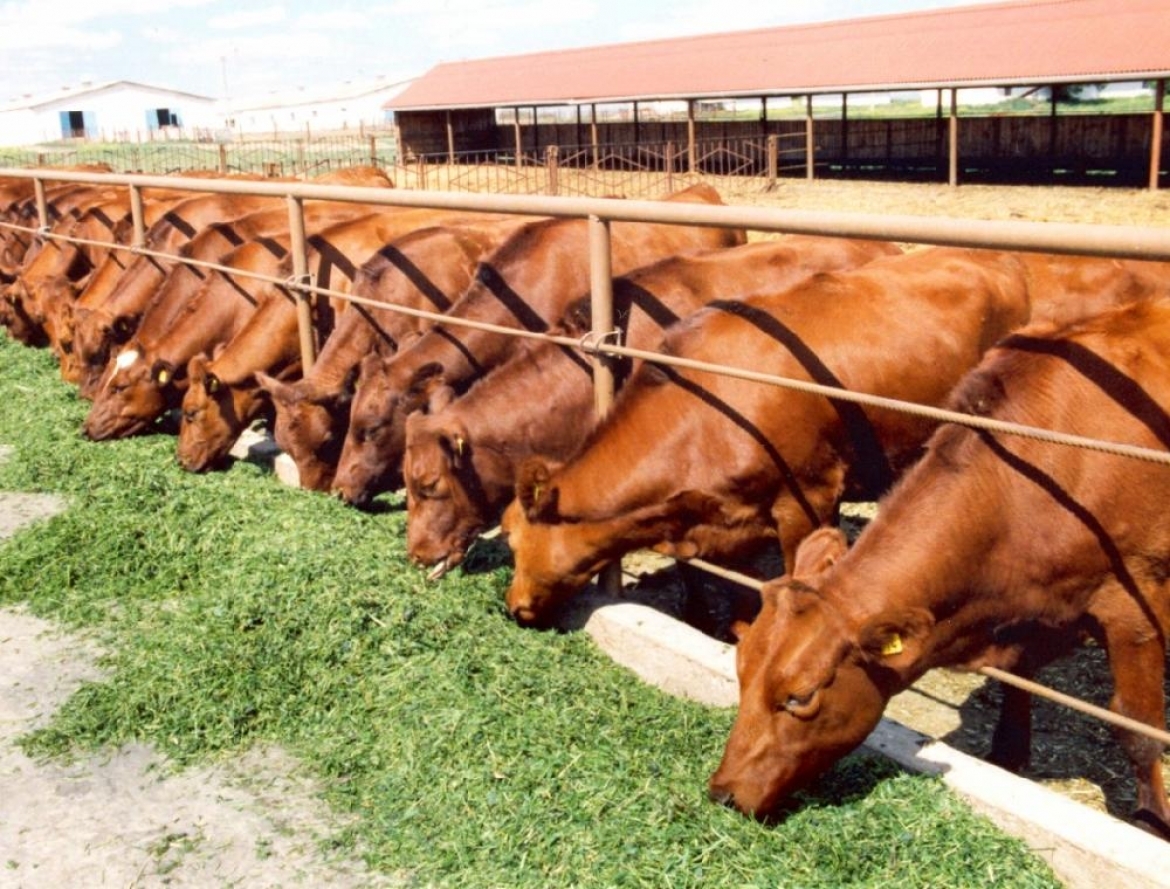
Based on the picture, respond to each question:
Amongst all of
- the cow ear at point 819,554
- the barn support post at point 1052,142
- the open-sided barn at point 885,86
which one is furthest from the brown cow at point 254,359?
the barn support post at point 1052,142

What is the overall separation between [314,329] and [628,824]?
17.0ft

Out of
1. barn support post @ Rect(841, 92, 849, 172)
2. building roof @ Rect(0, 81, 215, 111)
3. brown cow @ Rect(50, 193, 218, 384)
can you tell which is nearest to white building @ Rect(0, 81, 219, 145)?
building roof @ Rect(0, 81, 215, 111)

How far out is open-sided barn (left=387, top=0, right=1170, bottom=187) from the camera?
2839 cm

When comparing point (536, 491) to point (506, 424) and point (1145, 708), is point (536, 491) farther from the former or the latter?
point (1145, 708)

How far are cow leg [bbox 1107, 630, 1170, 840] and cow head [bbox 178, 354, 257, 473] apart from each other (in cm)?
577

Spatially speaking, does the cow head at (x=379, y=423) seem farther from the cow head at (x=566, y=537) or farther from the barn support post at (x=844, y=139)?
the barn support post at (x=844, y=139)

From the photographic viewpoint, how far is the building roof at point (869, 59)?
27.8 metres

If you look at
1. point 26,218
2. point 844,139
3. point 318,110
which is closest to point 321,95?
point 318,110

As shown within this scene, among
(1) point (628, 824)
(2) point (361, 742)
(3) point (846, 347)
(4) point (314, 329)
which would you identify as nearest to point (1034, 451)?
(3) point (846, 347)

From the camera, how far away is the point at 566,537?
5145 millimetres

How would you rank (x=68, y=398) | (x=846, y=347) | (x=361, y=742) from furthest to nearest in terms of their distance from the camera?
1. (x=68, y=398)
2. (x=846, y=347)
3. (x=361, y=742)

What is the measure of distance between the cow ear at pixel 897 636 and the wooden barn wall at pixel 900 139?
91.9ft

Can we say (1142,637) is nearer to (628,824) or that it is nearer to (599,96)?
(628,824)

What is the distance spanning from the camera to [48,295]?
11.7 meters
